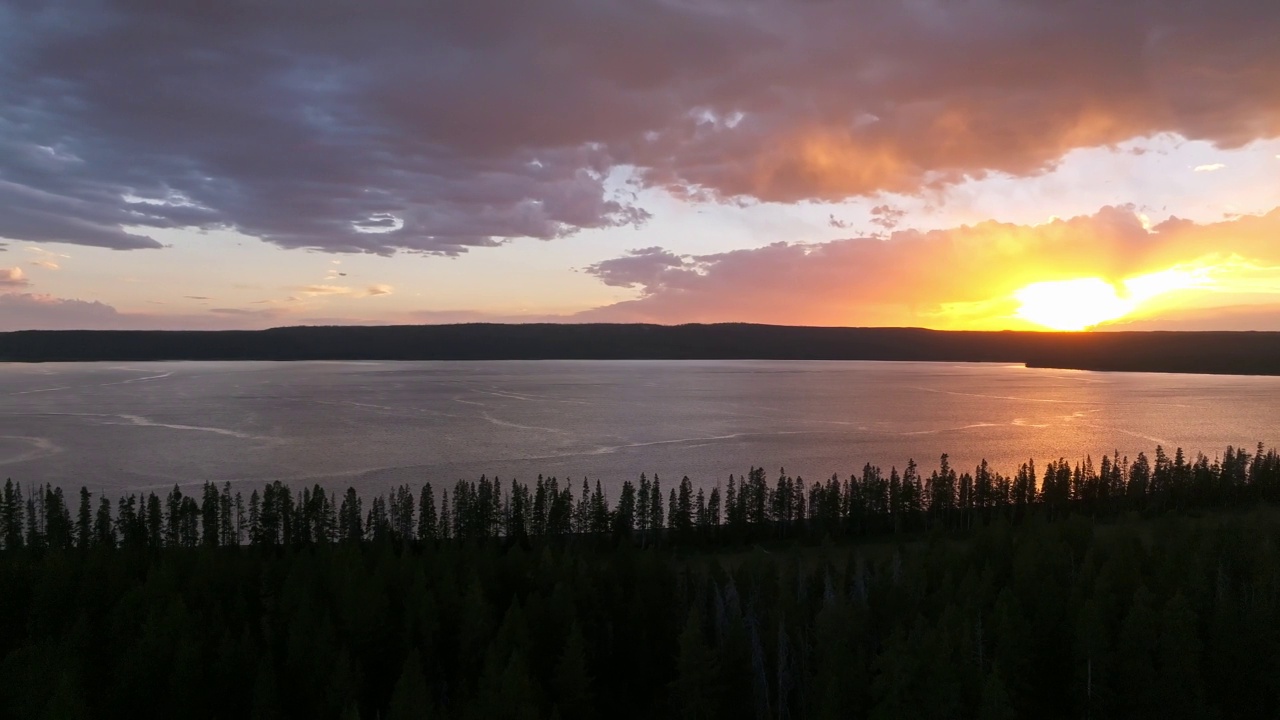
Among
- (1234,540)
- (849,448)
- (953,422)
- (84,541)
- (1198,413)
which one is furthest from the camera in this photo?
(1198,413)

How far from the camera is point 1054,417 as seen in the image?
85.5 meters

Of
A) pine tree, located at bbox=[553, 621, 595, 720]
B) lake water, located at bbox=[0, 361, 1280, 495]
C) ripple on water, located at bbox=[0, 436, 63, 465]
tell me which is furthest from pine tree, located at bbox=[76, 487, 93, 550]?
ripple on water, located at bbox=[0, 436, 63, 465]

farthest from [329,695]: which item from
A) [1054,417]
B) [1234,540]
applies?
[1054,417]

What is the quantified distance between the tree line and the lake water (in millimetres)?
8523

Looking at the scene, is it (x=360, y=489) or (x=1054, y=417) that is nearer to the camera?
(x=360, y=489)

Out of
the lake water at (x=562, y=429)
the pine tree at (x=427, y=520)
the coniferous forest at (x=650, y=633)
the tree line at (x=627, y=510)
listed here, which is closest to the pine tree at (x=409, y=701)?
the coniferous forest at (x=650, y=633)

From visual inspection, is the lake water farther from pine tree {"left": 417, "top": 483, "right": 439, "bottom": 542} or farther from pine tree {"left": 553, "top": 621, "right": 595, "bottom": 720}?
pine tree {"left": 553, "top": 621, "right": 595, "bottom": 720}

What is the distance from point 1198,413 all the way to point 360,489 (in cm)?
8467

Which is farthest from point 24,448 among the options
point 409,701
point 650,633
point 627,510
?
point 409,701

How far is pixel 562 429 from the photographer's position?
7300 cm

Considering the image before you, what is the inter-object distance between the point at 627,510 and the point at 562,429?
3759 centimetres

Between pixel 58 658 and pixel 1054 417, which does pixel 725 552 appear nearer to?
pixel 58 658

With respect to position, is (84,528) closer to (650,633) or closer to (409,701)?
(409,701)

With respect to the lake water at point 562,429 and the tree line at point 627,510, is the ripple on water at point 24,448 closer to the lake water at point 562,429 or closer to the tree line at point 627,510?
the lake water at point 562,429
